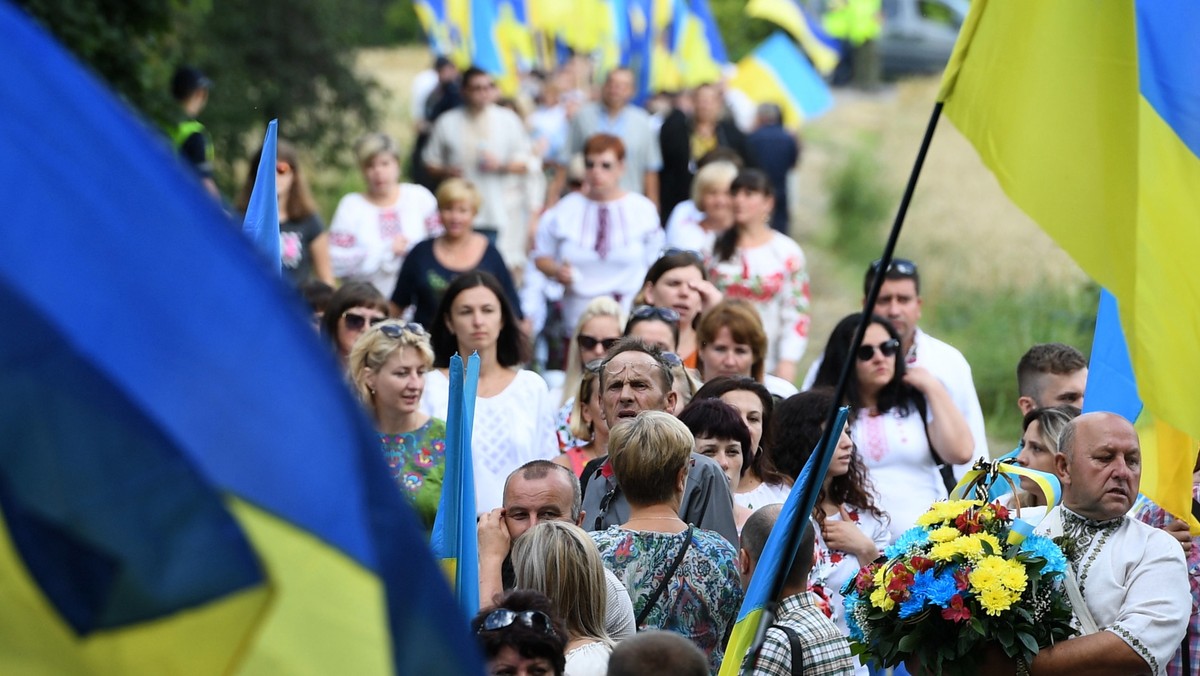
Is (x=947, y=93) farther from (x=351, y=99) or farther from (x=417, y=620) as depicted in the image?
(x=351, y=99)

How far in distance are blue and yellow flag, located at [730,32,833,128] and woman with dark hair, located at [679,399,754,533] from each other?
14.6 metres

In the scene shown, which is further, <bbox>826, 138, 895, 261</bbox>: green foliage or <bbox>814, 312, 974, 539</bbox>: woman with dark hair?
<bbox>826, 138, 895, 261</bbox>: green foliage

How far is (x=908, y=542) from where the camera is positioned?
19.0 feet

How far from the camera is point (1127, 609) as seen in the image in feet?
18.7

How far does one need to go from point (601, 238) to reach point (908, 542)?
6.21 m

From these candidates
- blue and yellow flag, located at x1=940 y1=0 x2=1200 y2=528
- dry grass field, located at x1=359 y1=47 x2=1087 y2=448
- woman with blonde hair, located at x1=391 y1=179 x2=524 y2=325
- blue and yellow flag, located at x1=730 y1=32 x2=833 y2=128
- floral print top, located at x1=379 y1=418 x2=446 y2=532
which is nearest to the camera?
blue and yellow flag, located at x1=940 y1=0 x2=1200 y2=528

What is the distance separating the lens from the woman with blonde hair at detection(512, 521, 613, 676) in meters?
5.41

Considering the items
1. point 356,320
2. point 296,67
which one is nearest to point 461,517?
point 356,320

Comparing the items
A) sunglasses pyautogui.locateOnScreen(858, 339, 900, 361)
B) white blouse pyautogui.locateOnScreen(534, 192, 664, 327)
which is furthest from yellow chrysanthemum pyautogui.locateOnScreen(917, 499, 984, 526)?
white blouse pyautogui.locateOnScreen(534, 192, 664, 327)

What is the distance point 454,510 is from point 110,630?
6.70 feet

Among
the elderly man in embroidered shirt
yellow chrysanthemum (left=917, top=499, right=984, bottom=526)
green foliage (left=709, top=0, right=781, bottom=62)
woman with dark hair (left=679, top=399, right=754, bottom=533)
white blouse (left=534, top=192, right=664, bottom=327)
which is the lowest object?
the elderly man in embroidered shirt

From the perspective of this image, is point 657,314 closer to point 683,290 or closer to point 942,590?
point 683,290

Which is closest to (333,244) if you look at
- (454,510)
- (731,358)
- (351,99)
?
(731,358)

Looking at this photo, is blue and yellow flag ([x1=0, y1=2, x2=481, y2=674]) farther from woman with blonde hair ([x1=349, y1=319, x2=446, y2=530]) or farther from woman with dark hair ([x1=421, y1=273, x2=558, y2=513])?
woman with dark hair ([x1=421, y1=273, x2=558, y2=513])
